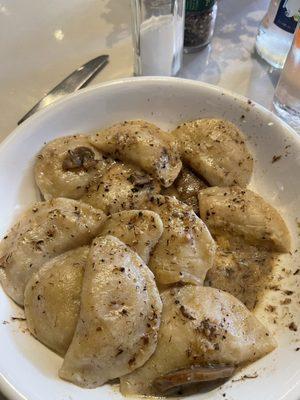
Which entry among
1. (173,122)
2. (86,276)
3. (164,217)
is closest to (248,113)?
(173,122)

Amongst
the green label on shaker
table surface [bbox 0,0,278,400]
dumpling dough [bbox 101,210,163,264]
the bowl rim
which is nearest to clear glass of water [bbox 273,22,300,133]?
table surface [bbox 0,0,278,400]

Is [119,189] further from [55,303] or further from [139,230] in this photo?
[55,303]

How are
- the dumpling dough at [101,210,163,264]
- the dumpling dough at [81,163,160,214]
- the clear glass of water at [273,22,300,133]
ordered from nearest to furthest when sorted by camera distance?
the dumpling dough at [101,210,163,264] → the dumpling dough at [81,163,160,214] → the clear glass of water at [273,22,300,133]

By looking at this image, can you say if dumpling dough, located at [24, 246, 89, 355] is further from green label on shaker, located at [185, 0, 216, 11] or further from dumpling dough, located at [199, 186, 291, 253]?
green label on shaker, located at [185, 0, 216, 11]

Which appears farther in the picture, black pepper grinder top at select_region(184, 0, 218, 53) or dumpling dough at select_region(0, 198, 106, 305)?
black pepper grinder top at select_region(184, 0, 218, 53)

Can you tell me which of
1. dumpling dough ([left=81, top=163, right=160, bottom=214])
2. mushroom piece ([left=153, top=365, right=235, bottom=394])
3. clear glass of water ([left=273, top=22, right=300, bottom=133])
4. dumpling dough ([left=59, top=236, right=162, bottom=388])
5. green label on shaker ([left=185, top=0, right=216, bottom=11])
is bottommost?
mushroom piece ([left=153, top=365, right=235, bottom=394])

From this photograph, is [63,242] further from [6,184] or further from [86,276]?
[6,184]

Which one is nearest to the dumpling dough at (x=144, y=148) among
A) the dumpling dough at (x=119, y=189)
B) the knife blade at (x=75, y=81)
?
the dumpling dough at (x=119, y=189)
